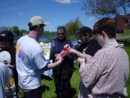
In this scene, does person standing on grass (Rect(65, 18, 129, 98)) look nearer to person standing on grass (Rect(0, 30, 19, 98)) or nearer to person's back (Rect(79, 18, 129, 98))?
person's back (Rect(79, 18, 129, 98))

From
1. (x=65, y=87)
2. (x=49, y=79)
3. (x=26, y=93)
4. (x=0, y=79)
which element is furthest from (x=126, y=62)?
(x=49, y=79)

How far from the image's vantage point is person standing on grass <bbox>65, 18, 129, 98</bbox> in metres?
3.05

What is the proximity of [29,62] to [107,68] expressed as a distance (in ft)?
5.15

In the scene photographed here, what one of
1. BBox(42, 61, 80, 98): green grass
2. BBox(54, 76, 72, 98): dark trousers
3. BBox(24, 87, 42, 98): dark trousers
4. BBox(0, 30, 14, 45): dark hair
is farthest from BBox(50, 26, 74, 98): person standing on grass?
BBox(24, 87, 42, 98): dark trousers

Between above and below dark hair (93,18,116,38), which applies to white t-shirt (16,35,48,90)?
below

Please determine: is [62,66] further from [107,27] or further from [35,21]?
[107,27]

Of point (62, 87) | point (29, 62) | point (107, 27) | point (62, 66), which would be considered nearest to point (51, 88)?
point (62, 87)

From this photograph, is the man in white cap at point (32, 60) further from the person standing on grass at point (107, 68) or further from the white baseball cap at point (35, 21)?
the person standing on grass at point (107, 68)

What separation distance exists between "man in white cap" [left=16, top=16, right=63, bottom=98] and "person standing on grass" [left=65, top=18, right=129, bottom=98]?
1140 millimetres

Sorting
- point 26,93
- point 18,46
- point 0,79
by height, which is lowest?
point 26,93

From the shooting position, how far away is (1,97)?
10.4ft

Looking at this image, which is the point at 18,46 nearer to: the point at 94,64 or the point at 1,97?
the point at 1,97

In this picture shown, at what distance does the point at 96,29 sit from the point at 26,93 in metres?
1.79

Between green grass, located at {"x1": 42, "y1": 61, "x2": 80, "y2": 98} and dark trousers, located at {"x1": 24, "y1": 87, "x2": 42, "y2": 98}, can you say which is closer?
dark trousers, located at {"x1": 24, "y1": 87, "x2": 42, "y2": 98}
